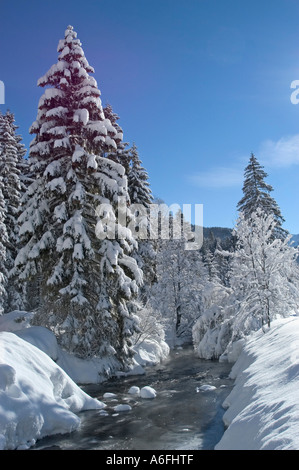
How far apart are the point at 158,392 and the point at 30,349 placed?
5.76m

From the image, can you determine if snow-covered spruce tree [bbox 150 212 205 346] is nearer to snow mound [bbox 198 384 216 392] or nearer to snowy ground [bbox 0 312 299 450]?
snow mound [bbox 198 384 216 392]

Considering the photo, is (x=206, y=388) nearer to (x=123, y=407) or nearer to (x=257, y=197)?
(x=123, y=407)

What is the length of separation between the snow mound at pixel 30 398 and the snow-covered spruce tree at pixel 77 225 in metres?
5.43

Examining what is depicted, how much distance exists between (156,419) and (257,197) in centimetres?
2341

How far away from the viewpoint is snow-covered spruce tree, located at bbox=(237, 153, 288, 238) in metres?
29.8

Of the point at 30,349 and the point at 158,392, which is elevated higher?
the point at 30,349

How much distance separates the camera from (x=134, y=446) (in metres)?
8.09

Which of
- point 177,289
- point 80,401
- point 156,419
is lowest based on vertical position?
point 156,419

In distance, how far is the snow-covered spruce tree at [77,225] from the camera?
16.9 metres

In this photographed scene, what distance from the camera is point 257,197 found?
1188 inches

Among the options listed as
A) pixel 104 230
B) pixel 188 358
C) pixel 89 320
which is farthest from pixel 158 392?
pixel 188 358

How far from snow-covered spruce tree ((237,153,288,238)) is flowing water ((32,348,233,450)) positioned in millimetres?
16362

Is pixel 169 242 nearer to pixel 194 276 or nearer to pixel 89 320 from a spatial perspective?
pixel 194 276

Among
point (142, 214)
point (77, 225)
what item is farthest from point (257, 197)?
point (77, 225)
